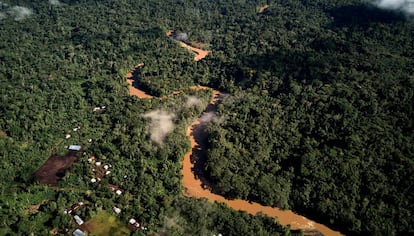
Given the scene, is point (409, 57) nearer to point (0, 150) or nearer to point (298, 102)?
point (298, 102)

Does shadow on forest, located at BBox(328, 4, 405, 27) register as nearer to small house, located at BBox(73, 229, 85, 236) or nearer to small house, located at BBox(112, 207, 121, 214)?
small house, located at BBox(112, 207, 121, 214)

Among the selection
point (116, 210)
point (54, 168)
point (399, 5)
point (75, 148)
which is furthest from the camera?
point (399, 5)

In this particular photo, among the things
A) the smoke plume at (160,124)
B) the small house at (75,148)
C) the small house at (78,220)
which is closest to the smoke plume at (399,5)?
the smoke plume at (160,124)

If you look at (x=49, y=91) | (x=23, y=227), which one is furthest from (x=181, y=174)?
(x=49, y=91)

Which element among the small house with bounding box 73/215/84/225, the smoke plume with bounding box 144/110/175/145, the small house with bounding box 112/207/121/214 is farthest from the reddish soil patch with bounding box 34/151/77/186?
the smoke plume with bounding box 144/110/175/145

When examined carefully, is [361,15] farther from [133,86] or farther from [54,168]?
[54,168]

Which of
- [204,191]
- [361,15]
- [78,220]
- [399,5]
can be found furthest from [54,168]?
[399,5]
